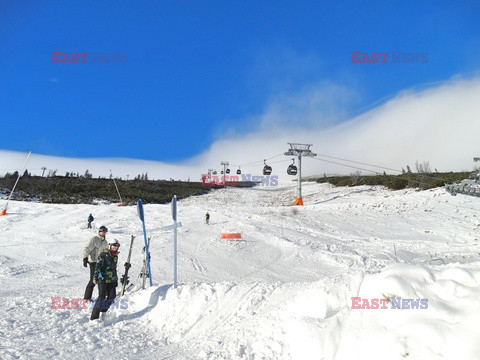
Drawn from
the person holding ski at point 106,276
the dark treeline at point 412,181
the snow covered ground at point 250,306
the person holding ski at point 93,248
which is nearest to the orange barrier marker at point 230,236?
the snow covered ground at point 250,306

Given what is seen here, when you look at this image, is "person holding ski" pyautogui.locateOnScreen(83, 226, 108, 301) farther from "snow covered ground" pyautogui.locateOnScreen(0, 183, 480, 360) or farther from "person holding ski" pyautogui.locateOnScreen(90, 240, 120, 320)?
"snow covered ground" pyautogui.locateOnScreen(0, 183, 480, 360)

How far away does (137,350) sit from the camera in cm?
568

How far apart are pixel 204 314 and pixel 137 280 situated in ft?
15.4

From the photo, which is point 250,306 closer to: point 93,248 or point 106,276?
point 106,276

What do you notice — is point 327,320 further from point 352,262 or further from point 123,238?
point 123,238

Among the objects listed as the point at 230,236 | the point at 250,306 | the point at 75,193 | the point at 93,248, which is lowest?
the point at 250,306

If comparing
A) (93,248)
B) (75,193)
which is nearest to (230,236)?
(93,248)

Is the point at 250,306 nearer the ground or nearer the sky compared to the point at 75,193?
nearer the ground

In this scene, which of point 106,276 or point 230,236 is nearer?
point 106,276

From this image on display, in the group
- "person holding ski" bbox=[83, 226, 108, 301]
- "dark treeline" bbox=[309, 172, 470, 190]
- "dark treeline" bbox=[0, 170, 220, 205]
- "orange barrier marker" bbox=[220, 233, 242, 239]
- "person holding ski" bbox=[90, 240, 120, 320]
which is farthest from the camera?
"dark treeline" bbox=[0, 170, 220, 205]

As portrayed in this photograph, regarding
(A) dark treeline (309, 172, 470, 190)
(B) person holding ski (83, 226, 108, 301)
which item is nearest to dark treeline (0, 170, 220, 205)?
(A) dark treeline (309, 172, 470, 190)

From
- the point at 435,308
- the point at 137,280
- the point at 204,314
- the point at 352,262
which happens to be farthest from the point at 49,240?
the point at 435,308

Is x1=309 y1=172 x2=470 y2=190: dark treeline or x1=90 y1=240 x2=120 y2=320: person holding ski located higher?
x1=309 y1=172 x2=470 y2=190: dark treeline

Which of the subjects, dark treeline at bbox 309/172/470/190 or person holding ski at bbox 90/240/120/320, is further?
dark treeline at bbox 309/172/470/190
